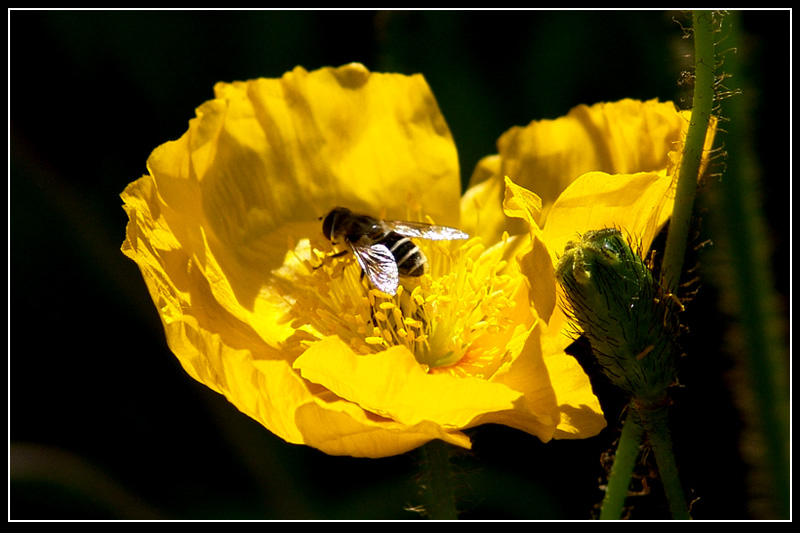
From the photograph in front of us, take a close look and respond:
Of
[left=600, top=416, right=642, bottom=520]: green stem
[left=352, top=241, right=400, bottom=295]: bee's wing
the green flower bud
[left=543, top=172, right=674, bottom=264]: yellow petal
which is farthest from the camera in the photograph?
[left=352, top=241, right=400, bottom=295]: bee's wing

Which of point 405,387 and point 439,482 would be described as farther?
point 439,482

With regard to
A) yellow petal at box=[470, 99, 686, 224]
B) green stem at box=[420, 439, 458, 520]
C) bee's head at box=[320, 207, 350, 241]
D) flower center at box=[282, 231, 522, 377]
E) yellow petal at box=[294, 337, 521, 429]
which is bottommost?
green stem at box=[420, 439, 458, 520]

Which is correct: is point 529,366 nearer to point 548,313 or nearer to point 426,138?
point 548,313

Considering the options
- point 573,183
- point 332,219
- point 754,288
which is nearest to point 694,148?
point 573,183

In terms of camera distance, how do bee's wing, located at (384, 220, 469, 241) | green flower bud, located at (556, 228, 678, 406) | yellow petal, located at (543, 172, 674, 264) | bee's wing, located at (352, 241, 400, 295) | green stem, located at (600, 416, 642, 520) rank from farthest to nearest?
bee's wing, located at (384, 220, 469, 241)
bee's wing, located at (352, 241, 400, 295)
yellow petal, located at (543, 172, 674, 264)
green stem, located at (600, 416, 642, 520)
green flower bud, located at (556, 228, 678, 406)

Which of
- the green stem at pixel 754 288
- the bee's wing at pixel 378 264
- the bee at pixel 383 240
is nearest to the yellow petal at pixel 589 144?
the green stem at pixel 754 288

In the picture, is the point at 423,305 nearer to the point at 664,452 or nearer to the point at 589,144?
the point at 589,144

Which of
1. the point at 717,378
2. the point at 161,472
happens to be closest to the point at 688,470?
the point at 717,378

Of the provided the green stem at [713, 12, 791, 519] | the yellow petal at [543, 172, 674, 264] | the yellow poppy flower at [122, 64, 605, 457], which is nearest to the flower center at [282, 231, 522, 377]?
the yellow poppy flower at [122, 64, 605, 457]

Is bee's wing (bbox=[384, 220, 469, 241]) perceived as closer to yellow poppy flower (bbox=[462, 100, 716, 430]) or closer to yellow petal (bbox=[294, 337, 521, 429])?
yellow poppy flower (bbox=[462, 100, 716, 430])
